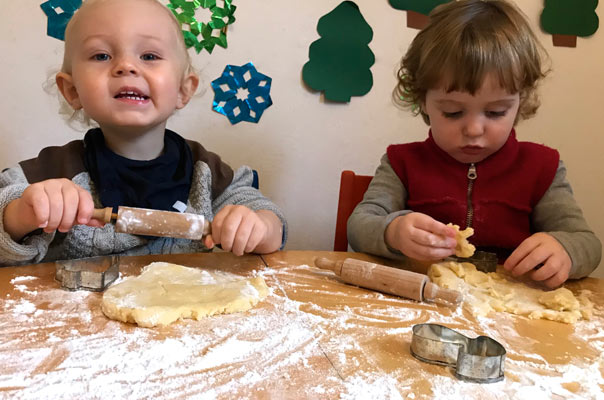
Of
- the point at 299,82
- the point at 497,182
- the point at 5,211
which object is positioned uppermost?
the point at 299,82

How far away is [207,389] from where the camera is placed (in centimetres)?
52

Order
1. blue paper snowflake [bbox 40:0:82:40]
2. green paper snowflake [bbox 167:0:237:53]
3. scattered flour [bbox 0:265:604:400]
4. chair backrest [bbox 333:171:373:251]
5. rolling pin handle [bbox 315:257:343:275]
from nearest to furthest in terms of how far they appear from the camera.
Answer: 1. scattered flour [bbox 0:265:604:400]
2. rolling pin handle [bbox 315:257:343:275]
3. chair backrest [bbox 333:171:373:251]
4. blue paper snowflake [bbox 40:0:82:40]
5. green paper snowflake [bbox 167:0:237:53]

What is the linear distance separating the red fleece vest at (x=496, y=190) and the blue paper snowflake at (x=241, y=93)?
2.31 feet

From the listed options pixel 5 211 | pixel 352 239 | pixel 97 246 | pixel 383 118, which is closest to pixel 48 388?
pixel 5 211

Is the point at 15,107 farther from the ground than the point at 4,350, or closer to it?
farther from the ground

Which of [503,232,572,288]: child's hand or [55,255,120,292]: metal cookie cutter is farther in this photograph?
[503,232,572,288]: child's hand

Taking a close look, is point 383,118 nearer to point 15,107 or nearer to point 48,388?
point 15,107

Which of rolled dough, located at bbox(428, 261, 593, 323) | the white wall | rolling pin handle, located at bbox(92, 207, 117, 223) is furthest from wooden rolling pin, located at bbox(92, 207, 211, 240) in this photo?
the white wall

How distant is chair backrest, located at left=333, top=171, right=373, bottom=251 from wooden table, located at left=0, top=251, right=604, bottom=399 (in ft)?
1.80

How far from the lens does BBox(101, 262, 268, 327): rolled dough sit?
0.67 m

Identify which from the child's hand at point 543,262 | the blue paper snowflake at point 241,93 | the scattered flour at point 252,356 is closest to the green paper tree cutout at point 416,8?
the blue paper snowflake at point 241,93

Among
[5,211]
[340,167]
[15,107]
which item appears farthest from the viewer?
[340,167]

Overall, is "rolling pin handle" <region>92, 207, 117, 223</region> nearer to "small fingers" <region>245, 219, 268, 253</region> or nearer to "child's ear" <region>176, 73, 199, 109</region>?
"small fingers" <region>245, 219, 268, 253</region>

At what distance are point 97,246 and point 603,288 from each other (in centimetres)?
103
